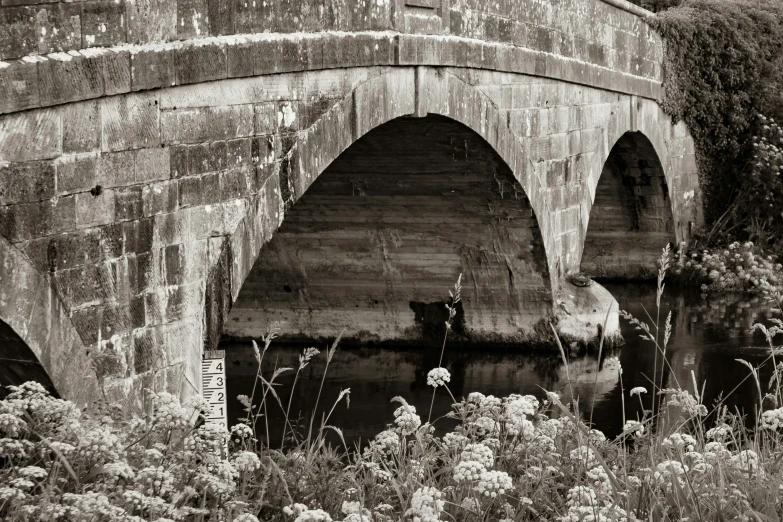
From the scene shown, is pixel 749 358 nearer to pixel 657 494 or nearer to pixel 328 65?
pixel 328 65

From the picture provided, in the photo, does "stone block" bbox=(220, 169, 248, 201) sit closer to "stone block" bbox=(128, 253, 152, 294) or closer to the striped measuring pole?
"stone block" bbox=(128, 253, 152, 294)

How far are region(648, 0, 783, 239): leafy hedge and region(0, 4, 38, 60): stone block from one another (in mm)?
10831

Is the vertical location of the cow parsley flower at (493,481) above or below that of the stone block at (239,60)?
below

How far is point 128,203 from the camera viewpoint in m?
4.91

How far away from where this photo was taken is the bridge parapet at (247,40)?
4266mm

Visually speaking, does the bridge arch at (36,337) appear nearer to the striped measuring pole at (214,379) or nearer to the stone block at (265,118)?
the striped measuring pole at (214,379)

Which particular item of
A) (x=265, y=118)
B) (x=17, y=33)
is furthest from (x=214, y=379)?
(x=17, y=33)

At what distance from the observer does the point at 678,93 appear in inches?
573

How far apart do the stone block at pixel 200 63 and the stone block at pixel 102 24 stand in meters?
0.36

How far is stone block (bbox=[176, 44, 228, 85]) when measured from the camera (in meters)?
5.07

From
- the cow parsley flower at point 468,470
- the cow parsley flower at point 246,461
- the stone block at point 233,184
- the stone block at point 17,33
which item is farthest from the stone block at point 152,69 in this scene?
the cow parsley flower at point 468,470

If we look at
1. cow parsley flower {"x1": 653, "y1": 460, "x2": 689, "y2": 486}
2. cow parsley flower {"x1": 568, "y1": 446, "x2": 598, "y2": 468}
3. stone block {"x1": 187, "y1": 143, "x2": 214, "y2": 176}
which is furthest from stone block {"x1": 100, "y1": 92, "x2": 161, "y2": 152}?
cow parsley flower {"x1": 653, "y1": 460, "x2": 689, "y2": 486}

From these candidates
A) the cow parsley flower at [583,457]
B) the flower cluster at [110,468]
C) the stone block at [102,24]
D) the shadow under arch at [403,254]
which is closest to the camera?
the flower cluster at [110,468]

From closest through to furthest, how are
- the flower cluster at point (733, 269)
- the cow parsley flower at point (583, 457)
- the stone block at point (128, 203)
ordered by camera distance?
the cow parsley flower at point (583, 457) < the stone block at point (128, 203) < the flower cluster at point (733, 269)
